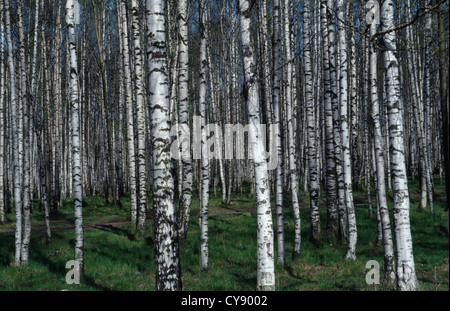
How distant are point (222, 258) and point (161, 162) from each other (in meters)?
5.24

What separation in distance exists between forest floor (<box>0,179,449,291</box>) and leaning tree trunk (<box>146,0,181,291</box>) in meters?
2.10

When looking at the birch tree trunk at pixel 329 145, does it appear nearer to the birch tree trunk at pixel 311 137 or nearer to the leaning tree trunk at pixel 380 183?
the birch tree trunk at pixel 311 137

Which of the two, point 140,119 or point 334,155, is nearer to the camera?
point 334,155

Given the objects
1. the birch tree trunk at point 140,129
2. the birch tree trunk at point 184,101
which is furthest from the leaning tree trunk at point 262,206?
the birch tree trunk at point 140,129

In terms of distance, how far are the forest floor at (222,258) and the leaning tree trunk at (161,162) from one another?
2.10 m

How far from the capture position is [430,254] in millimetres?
8500

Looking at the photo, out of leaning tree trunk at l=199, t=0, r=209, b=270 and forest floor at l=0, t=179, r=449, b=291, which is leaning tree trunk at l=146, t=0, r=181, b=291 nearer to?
forest floor at l=0, t=179, r=449, b=291

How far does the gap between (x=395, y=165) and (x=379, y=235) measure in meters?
5.56

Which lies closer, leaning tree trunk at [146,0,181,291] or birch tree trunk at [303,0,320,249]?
leaning tree trunk at [146,0,181,291]

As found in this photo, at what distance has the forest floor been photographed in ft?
23.4

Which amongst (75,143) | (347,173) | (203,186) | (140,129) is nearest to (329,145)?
(347,173)

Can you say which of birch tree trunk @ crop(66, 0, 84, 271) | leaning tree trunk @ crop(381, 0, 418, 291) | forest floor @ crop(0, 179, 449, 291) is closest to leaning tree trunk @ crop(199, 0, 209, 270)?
forest floor @ crop(0, 179, 449, 291)

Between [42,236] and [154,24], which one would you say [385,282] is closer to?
[154,24]
